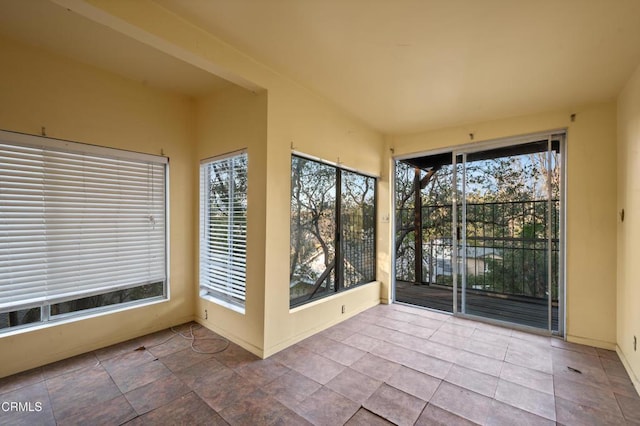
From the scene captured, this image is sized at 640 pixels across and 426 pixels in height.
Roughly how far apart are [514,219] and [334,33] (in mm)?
3149

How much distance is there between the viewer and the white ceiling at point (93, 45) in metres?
2.01

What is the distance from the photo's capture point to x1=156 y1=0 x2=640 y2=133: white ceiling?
1.84m

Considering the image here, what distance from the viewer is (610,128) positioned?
2.98m

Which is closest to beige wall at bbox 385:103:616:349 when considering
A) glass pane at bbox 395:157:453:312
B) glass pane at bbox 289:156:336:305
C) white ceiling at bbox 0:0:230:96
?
glass pane at bbox 395:157:453:312

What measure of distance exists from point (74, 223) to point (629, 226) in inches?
201

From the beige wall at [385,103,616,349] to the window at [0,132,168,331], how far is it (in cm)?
462

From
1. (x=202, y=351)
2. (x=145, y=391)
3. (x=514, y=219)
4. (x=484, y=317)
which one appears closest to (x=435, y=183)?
(x=514, y=219)

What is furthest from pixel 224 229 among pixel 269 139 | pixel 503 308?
pixel 503 308

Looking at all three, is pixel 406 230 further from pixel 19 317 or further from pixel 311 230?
pixel 19 317

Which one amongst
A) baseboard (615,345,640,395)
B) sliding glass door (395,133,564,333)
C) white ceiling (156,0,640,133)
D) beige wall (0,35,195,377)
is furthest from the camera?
sliding glass door (395,133,564,333)

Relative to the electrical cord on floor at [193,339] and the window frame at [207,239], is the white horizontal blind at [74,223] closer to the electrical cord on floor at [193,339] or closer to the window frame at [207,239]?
the window frame at [207,239]

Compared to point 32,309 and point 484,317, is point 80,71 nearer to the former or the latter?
point 32,309

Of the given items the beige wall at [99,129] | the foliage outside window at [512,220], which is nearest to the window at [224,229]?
the beige wall at [99,129]

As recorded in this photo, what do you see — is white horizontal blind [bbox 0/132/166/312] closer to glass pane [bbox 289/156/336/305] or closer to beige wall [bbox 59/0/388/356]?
beige wall [bbox 59/0/388/356]
